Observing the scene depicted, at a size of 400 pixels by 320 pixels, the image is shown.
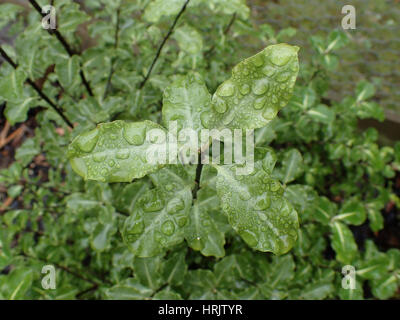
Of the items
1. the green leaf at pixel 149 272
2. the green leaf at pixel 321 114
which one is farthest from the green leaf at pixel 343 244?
the green leaf at pixel 149 272

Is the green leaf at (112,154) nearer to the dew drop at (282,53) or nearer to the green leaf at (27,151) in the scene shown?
the dew drop at (282,53)

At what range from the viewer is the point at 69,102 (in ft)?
4.96

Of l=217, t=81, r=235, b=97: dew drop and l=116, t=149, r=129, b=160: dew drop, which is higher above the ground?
l=217, t=81, r=235, b=97: dew drop

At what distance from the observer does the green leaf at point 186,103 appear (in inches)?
29.7

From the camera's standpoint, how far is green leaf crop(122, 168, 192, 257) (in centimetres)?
81

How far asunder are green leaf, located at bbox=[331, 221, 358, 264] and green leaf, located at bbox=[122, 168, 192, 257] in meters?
0.88

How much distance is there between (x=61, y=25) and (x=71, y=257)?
3.67 ft

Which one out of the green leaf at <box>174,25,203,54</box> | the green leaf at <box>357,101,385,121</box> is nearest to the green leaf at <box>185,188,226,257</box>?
the green leaf at <box>174,25,203,54</box>

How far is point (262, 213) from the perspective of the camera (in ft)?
2.28

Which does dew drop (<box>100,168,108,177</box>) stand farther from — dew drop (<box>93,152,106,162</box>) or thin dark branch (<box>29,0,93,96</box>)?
thin dark branch (<box>29,0,93,96</box>)

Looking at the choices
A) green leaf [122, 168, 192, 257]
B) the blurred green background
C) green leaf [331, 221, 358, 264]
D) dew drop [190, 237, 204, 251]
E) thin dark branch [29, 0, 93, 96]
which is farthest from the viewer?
the blurred green background

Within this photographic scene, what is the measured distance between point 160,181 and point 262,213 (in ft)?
0.94

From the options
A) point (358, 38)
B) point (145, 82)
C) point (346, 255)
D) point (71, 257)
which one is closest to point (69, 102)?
point (145, 82)

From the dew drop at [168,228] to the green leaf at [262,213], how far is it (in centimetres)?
17
